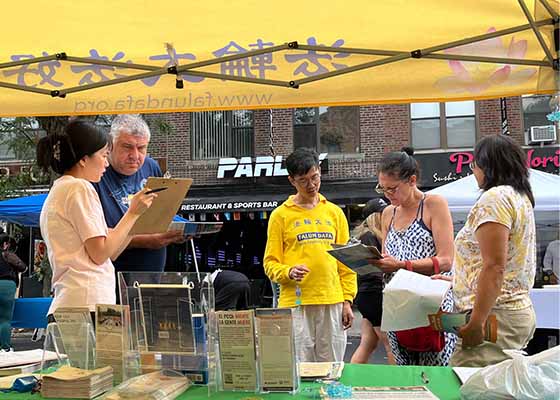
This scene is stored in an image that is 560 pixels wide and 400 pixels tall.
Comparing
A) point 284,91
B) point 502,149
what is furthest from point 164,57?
point 502,149

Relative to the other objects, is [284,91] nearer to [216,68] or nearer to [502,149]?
[216,68]

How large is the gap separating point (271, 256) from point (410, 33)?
1.60 m

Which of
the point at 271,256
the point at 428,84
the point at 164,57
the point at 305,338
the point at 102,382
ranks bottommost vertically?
the point at 305,338

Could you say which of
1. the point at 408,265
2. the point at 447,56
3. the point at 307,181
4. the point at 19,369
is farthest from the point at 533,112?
the point at 19,369

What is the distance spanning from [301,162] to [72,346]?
6.52ft

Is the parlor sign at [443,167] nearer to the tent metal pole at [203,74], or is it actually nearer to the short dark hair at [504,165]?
the tent metal pole at [203,74]

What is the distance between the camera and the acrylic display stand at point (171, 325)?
1.86 metres

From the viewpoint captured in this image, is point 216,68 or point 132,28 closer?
point 132,28

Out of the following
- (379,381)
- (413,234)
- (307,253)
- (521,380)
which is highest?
(413,234)

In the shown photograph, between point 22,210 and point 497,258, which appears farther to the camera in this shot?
point 22,210

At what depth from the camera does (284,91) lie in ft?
9.70

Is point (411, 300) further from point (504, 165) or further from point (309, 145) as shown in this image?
point (309, 145)

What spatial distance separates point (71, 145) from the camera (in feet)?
8.04

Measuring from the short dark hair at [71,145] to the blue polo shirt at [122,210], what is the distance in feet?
1.72
